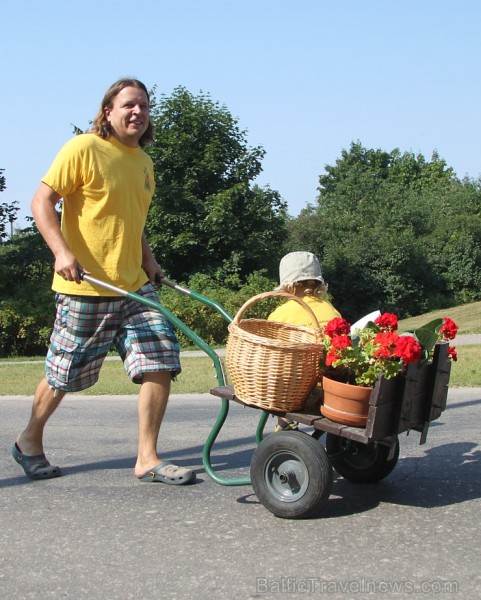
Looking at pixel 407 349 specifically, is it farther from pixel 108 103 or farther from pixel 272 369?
pixel 108 103

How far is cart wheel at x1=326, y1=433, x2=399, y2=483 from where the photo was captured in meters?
4.57

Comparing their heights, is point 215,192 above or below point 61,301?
above

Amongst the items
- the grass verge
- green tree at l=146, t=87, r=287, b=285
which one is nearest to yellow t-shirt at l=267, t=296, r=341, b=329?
the grass verge

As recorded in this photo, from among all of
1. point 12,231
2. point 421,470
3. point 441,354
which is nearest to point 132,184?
point 441,354

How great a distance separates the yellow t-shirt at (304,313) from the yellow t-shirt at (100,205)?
0.96 metres

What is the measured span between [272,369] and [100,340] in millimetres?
1318

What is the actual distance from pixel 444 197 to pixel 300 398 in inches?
1788

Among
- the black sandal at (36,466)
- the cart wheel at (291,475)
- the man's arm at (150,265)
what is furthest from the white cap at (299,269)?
the black sandal at (36,466)

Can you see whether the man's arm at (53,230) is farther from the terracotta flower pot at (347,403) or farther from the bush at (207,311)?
the bush at (207,311)

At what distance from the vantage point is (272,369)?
13.2 feet

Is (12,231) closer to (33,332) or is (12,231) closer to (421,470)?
(33,332)

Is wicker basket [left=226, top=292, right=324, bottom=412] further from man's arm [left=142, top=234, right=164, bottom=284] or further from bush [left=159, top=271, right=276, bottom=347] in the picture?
bush [left=159, top=271, right=276, bottom=347]

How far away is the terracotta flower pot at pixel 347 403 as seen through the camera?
3.91 m

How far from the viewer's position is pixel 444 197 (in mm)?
47688
